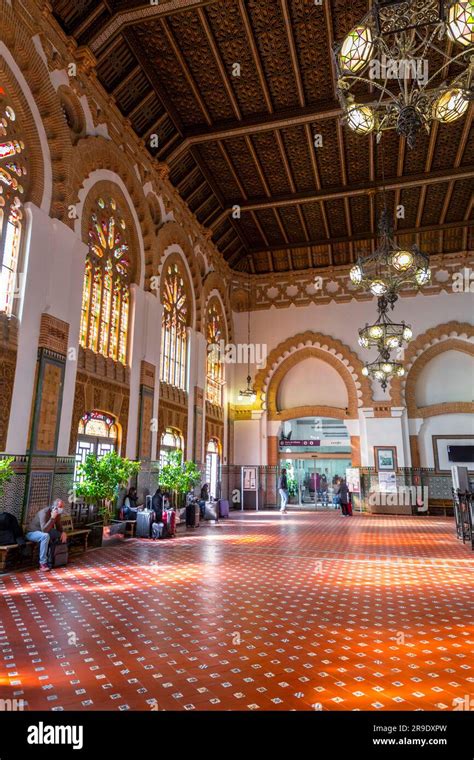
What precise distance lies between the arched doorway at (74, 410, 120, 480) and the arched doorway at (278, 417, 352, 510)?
918cm

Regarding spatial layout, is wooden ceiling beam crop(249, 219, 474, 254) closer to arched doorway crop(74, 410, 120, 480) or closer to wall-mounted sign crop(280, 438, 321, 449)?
wall-mounted sign crop(280, 438, 321, 449)

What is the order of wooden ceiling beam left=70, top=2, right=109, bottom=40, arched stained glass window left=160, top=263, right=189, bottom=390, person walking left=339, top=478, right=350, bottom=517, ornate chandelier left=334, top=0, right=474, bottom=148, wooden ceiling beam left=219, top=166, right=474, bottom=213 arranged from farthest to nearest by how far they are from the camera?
person walking left=339, top=478, right=350, bottom=517, wooden ceiling beam left=219, top=166, right=474, bottom=213, arched stained glass window left=160, top=263, right=189, bottom=390, wooden ceiling beam left=70, top=2, right=109, bottom=40, ornate chandelier left=334, top=0, right=474, bottom=148

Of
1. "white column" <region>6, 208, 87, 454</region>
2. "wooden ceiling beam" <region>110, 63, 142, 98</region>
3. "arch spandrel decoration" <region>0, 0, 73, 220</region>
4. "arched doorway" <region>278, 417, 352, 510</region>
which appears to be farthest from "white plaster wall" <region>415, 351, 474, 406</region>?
"arch spandrel decoration" <region>0, 0, 73, 220</region>

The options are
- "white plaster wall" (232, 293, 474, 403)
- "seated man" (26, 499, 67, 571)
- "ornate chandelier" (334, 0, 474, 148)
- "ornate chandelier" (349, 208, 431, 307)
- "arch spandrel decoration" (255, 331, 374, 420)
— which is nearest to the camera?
"ornate chandelier" (334, 0, 474, 148)

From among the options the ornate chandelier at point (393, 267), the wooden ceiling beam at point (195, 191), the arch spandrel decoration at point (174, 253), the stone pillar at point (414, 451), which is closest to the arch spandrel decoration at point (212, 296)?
the arch spandrel decoration at point (174, 253)

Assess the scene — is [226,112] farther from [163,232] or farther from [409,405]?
[409,405]

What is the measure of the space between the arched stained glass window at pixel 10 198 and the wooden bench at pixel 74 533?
362 centimetres

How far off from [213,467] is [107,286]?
27.8 ft

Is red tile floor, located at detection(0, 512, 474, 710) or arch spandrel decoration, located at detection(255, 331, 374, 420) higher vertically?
arch spandrel decoration, located at detection(255, 331, 374, 420)

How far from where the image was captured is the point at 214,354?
16.9 meters

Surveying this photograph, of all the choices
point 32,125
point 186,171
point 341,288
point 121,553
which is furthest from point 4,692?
point 341,288

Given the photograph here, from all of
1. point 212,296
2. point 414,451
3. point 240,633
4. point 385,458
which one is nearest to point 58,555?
point 240,633

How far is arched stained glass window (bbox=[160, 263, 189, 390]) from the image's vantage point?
12.9 metres

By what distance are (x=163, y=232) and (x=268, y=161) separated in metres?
3.88
